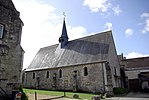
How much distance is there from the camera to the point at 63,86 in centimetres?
2225

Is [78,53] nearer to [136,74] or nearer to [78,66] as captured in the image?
[78,66]

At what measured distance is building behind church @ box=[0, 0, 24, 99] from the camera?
11.4 metres

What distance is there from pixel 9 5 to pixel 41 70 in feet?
49.6

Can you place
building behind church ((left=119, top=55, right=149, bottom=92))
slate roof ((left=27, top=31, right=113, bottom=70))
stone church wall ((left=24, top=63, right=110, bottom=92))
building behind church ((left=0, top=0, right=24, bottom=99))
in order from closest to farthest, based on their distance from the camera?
building behind church ((left=0, top=0, right=24, bottom=99)) < stone church wall ((left=24, top=63, right=110, bottom=92)) < slate roof ((left=27, top=31, right=113, bottom=70)) < building behind church ((left=119, top=55, right=149, bottom=92))

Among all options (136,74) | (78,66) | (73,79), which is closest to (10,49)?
(78,66)

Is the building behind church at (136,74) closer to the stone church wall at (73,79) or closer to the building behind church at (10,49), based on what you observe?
the stone church wall at (73,79)

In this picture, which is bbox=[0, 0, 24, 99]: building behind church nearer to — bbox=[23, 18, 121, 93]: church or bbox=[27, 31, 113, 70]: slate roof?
bbox=[23, 18, 121, 93]: church

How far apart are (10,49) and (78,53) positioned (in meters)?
12.7

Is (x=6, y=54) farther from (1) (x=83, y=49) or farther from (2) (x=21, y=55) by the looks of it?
(1) (x=83, y=49)

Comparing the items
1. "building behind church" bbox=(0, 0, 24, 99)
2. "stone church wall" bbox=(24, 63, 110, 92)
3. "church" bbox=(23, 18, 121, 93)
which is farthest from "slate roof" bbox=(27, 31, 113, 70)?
"building behind church" bbox=(0, 0, 24, 99)

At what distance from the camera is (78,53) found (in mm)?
23281

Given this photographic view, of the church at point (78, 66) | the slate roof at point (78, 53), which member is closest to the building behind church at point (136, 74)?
the church at point (78, 66)

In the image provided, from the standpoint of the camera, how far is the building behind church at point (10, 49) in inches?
449

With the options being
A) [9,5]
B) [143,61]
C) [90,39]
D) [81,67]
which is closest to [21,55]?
[9,5]
